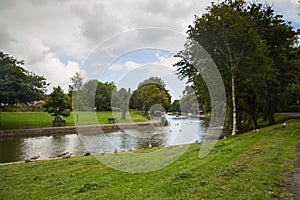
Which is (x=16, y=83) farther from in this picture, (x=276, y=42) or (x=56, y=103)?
(x=276, y=42)

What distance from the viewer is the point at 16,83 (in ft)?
93.5

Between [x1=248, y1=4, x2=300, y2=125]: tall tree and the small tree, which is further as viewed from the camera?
the small tree

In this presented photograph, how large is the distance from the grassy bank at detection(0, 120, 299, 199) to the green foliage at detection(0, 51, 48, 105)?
2182 cm

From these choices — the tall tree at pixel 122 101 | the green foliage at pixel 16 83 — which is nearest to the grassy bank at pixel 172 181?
the tall tree at pixel 122 101

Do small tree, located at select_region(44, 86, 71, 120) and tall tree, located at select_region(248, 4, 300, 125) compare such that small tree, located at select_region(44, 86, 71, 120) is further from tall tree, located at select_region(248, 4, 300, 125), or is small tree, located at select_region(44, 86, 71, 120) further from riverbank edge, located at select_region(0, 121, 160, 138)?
tall tree, located at select_region(248, 4, 300, 125)

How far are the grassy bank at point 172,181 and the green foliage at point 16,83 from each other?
71.6 feet

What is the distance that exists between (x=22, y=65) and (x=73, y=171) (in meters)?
28.0

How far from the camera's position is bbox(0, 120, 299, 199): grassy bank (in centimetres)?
533

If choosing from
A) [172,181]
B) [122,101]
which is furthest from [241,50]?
[172,181]

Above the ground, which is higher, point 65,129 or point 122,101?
point 122,101

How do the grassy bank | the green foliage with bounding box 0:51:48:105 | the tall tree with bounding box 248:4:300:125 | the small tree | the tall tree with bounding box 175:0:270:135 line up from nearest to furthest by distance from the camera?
the grassy bank < the tall tree with bounding box 175:0:270:135 < the tall tree with bounding box 248:4:300:125 < the green foliage with bounding box 0:51:48:105 < the small tree

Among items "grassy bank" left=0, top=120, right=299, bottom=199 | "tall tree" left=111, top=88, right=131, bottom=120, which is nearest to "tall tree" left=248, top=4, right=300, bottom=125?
"tall tree" left=111, top=88, right=131, bottom=120

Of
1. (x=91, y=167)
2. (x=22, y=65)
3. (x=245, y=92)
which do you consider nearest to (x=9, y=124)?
(x=22, y=65)

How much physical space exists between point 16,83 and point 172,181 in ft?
92.0
